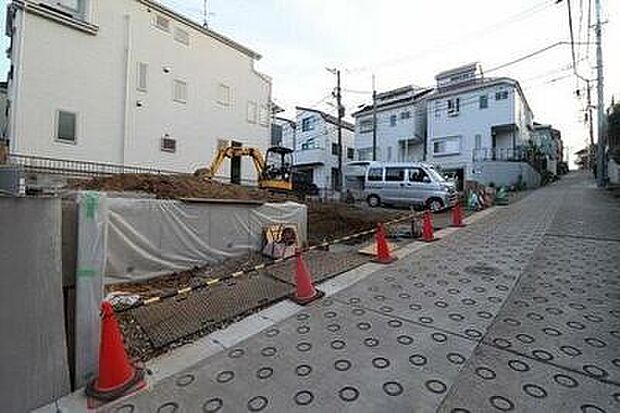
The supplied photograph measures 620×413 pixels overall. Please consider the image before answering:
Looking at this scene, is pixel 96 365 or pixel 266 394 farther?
pixel 96 365

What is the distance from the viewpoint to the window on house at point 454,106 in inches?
1150

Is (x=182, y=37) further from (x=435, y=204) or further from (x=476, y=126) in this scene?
(x=476, y=126)

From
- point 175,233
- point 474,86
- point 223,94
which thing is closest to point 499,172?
point 474,86

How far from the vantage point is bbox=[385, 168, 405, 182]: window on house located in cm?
1633

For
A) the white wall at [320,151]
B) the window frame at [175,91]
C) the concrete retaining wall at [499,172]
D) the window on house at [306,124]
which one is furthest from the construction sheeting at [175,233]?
the window on house at [306,124]

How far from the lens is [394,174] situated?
54.5ft

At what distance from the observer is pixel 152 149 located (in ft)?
57.2

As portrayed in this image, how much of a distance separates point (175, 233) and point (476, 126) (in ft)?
87.4

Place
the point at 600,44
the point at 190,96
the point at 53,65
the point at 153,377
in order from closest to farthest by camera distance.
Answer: the point at 153,377 < the point at 53,65 < the point at 190,96 < the point at 600,44

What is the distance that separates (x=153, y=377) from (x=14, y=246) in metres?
1.68

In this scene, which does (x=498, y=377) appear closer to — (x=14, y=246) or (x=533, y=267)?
(x=533, y=267)

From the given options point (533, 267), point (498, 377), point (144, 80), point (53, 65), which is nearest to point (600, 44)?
point (533, 267)

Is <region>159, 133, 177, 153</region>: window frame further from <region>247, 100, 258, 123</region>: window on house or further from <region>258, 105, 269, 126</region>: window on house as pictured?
<region>258, 105, 269, 126</region>: window on house

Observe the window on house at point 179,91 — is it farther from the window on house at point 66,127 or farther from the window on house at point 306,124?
the window on house at point 306,124
